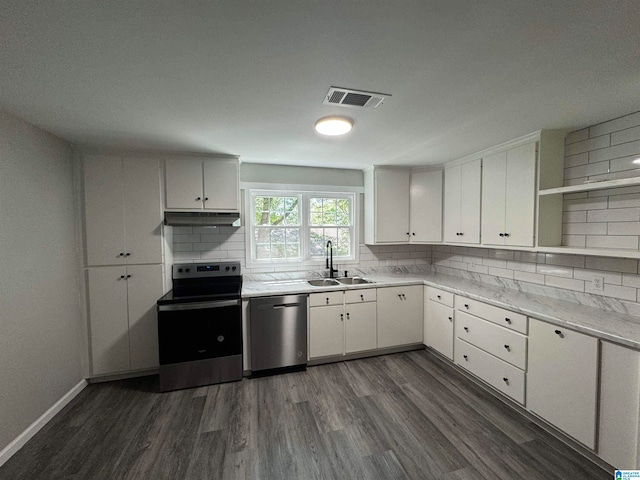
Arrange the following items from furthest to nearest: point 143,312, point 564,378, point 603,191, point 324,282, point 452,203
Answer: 1. point 324,282
2. point 452,203
3. point 143,312
4. point 603,191
5. point 564,378

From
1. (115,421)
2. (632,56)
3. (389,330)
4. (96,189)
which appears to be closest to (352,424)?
(389,330)

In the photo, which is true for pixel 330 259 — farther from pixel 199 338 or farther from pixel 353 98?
pixel 353 98

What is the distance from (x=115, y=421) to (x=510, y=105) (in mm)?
3781

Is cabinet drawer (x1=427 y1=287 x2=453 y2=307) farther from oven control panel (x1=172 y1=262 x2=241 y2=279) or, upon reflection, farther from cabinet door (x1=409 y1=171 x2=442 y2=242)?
oven control panel (x1=172 y1=262 x2=241 y2=279)

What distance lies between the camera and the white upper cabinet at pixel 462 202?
292 cm

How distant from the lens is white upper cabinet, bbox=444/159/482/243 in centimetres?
292

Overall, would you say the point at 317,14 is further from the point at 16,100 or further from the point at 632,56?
the point at 16,100

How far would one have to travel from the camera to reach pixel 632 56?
1.25 m

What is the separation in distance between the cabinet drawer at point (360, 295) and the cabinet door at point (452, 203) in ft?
4.04

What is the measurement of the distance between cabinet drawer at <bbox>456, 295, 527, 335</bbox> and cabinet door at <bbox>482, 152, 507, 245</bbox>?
676 millimetres

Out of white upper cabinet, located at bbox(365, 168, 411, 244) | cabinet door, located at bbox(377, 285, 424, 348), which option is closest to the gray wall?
cabinet door, located at bbox(377, 285, 424, 348)

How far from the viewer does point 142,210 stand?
2.65 m

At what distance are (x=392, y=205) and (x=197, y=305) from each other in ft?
8.63

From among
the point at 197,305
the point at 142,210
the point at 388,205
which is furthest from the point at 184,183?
the point at 388,205
